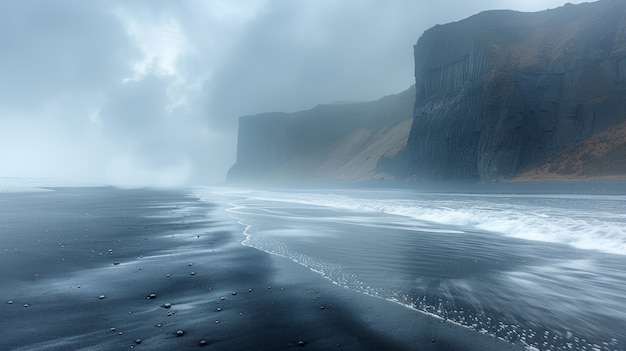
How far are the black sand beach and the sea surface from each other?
2.59 ft

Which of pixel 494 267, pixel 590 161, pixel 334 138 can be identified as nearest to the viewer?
pixel 494 267

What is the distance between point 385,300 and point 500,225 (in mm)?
14859

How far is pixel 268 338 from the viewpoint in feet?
19.9

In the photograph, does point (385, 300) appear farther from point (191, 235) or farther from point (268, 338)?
point (191, 235)

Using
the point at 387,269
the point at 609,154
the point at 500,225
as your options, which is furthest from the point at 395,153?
the point at 387,269

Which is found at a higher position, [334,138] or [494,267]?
[334,138]

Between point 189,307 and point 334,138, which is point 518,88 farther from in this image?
point 334,138

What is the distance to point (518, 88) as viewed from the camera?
8362 cm

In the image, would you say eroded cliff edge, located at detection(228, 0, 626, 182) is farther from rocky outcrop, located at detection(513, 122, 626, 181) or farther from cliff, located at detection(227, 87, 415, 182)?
cliff, located at detection(227, 87, 415, 182)

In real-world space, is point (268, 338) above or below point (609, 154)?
below

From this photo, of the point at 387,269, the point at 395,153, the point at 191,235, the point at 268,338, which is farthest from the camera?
the point at 395,153

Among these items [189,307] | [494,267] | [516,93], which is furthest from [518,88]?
[189,307]

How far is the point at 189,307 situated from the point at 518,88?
90055 mm

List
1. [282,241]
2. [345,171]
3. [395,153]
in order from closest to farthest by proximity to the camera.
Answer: [282,241] → [395,153] → [345,171]
